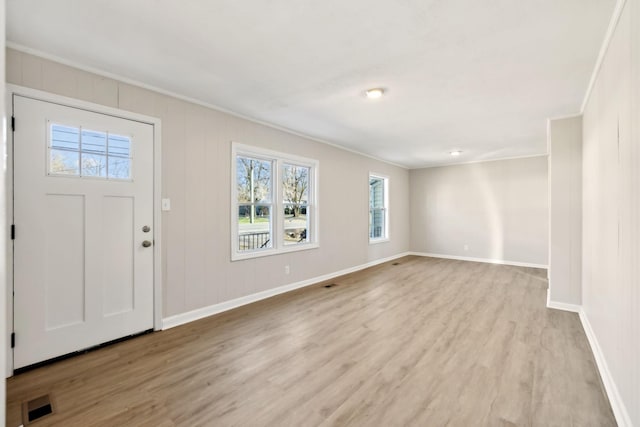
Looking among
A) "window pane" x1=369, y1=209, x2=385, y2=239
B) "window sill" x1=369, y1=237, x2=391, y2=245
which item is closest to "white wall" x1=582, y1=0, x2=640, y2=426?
"window sill" x1=369, y1=237, x2=391, y2=245

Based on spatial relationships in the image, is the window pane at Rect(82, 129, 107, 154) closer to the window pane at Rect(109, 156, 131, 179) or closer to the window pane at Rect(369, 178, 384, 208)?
the window pane at Rect(109, 156, 131, 179)

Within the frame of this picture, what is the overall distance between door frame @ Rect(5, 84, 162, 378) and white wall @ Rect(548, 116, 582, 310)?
465 centimetres

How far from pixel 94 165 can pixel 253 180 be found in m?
1.89

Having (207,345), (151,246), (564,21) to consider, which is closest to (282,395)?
(207,345)

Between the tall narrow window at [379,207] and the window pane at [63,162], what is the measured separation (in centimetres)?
551

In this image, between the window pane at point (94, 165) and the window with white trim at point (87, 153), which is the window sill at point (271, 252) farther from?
the window pane at point (94, 165)

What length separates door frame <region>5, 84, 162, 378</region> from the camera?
2223mm

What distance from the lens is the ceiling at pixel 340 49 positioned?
185 centimetres

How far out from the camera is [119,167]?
9.18 ft

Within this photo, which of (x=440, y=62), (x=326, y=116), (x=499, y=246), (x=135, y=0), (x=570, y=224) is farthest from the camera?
(x=499, y=246)

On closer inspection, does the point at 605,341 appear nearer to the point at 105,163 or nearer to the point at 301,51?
the point at 301,51

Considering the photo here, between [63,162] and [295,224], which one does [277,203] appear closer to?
[295,224]

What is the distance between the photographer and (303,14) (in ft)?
6.20

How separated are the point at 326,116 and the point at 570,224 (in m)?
3.29
